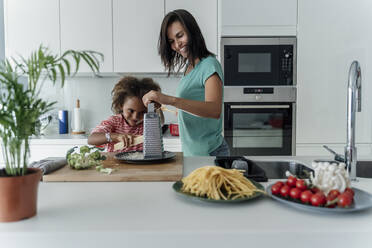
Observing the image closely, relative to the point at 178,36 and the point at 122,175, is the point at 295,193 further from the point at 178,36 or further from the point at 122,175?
the point at 178,36

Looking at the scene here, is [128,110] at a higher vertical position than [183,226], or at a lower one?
higher

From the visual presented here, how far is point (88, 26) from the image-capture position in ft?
9.04

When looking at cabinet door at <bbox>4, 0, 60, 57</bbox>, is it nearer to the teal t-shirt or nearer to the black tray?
the teal t-shirt

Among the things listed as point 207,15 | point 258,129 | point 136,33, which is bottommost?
point 258,129

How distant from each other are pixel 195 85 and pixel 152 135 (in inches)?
19.6

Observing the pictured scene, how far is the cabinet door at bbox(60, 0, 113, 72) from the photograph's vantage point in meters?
2.74

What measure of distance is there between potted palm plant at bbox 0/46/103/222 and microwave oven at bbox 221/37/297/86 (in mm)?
1937

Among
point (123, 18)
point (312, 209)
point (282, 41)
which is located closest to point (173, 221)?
point (312, 209)

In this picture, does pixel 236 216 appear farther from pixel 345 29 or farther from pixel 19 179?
pixel 345 29

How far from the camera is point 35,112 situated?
73 centimetres

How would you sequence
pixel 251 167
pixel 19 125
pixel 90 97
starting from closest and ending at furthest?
1. pixel 19 125
2. pixel 251 167
3. pixel 90 97

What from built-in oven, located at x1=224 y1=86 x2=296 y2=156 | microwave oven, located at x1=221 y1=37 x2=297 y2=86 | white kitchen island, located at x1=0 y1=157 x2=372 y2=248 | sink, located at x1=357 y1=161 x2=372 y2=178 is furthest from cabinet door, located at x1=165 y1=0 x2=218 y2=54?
white kitchen island, located at x1=0 y1=157 x2=372 y2=248

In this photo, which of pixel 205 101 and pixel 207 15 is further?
pixel 207 15

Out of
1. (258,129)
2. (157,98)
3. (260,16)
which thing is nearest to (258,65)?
(260,16)
